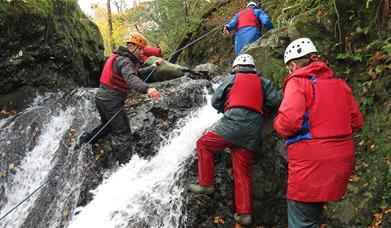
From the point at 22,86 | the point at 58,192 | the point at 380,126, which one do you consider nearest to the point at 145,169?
the point at 58,192

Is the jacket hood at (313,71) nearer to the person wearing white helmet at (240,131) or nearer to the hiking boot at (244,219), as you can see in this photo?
the person wearing white helmet at (240,131)

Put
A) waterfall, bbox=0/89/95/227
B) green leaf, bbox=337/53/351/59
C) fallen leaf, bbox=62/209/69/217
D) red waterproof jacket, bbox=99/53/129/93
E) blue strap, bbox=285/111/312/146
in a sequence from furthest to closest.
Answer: waterfall, bbox=0/89/95/227 < red waterproof jacket, bbox=99/53/129/93 < fallen leaf, bbox=62/209/69/217 < green leaf, bbox=337/53/351/59 < blue strap, bbox=285/111/312/146

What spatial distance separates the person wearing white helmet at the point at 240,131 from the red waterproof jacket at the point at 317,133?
139 centimetres

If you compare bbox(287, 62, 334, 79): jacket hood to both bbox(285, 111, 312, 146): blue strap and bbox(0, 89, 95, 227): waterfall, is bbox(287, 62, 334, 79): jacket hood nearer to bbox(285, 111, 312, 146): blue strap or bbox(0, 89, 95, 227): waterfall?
bbox(285, 111, 312, 146): blue strap

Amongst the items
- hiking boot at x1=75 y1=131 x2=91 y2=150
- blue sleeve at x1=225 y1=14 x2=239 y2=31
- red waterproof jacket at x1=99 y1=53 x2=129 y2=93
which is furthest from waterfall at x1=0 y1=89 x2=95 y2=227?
blue sleeve at x1=225 y1=14 x2=239 y2=31

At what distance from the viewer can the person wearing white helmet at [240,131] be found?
5.64 m

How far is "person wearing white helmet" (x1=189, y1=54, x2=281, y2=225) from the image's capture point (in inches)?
222

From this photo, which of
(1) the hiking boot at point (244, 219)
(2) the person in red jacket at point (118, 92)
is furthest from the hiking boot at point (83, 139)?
(1) the hiking boot at point (244, 219)

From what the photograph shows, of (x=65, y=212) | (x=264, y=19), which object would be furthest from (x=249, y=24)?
(x=65, y=212)

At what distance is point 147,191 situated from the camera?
656cm

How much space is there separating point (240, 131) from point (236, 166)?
0.56 meters

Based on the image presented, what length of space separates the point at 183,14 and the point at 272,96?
34.1 feet

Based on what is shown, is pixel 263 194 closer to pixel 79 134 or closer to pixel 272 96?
pixel 272 96

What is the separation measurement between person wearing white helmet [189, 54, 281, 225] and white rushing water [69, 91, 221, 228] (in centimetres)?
62
